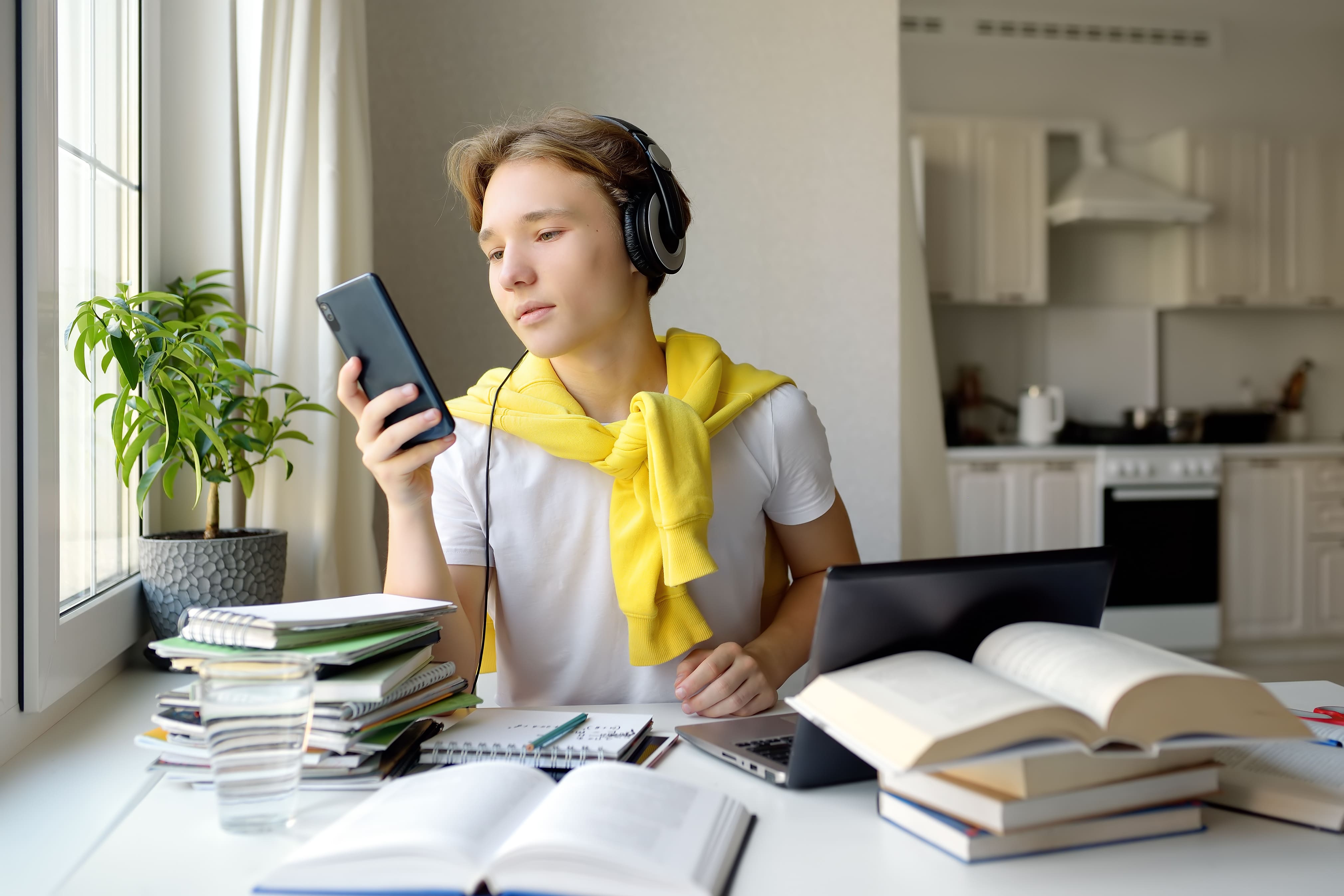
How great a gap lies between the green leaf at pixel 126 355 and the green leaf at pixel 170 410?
0.07 meters

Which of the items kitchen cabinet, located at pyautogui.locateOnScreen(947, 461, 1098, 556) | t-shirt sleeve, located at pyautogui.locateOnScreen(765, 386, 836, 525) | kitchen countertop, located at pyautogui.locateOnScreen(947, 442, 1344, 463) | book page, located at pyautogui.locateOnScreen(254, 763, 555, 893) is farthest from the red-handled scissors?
kitchen cabinet, located at pyautogui.locateOnScreen(947, 461, 1098, 556)

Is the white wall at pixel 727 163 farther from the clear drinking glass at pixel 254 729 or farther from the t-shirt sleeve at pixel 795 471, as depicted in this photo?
the clear drinking glass at pixel 254 729

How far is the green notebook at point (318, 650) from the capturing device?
2.60ft

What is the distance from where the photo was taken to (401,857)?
0.61m

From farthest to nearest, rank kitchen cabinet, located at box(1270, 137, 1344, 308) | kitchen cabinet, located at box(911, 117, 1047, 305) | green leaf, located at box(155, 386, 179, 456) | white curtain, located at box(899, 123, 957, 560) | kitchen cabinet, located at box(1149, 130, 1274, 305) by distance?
1. kitchen cabinet, located at box(1270, 137, 1344, 308)
2. kitchen cabinet, located at box(1149, 130, 1274, 305)
3. kitchen cabinet, located at box(911, 117, 1047, 305)
4. white curtain, located at box(899, 123, 957, 560)
5. green leaf, located at box(155, 386, 179, 456)

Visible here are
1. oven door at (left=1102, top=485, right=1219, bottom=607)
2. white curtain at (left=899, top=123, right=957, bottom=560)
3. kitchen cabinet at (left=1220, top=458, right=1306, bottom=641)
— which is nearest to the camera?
white curtain at (left=899, top=123, right=957, bottom=560)

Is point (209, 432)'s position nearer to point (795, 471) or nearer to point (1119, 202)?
point (795, 471)

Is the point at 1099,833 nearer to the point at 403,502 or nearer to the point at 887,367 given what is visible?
the point at 403,502

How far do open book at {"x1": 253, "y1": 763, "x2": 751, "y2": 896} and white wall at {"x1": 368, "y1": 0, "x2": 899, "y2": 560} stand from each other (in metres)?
1.76

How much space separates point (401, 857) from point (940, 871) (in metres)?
0.35

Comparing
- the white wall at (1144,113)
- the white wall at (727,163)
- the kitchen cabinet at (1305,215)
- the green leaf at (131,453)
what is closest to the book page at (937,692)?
the green leaf at (131,453)

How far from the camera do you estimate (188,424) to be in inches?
58.3

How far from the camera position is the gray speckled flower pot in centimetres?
148

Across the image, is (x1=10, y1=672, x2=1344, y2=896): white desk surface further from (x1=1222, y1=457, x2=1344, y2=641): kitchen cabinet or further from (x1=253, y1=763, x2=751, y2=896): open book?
(x1=1222, y1=457, x2=1344, y2=641): kitchen cabinet
